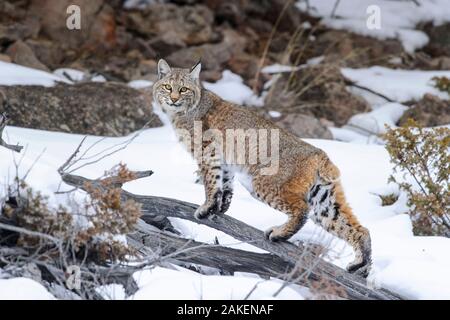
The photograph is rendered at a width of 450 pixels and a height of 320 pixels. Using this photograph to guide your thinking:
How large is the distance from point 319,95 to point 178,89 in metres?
6.32

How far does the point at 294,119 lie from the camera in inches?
496

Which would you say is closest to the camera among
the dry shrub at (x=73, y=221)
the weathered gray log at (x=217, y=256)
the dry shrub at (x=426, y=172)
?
the dry shrub at (x=73, y=221)

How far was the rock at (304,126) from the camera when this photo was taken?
12.4 metres

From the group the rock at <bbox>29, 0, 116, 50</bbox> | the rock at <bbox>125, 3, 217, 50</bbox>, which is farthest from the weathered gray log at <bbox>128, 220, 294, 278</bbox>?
the rock at <bbox>125, 3, 217, 50</bbox>

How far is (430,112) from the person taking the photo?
1337 centimetres

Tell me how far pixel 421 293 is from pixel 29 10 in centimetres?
914

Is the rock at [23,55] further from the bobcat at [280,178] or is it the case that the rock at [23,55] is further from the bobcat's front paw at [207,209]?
the bobcat's front paw at [207,209]

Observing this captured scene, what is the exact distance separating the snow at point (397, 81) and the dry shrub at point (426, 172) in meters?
4.99

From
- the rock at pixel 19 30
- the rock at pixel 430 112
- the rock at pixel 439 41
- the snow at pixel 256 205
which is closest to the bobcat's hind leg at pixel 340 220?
the snow at pixel 256 205

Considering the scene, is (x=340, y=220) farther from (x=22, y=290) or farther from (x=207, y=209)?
(x=22, y=290)

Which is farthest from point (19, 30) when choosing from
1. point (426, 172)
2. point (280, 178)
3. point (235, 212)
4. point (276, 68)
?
point (280, 178)

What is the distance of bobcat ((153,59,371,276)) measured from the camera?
7.21 metres

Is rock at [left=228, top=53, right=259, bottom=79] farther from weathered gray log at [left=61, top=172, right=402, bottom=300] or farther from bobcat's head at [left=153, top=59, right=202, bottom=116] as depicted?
weathered gray log at [left=61, top=172, right=402, bottom=300]

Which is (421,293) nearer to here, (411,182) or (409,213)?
(409,213)
